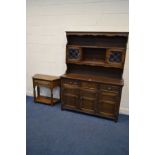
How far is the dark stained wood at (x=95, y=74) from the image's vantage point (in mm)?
3113

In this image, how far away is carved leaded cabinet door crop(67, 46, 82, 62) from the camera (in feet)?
11.3

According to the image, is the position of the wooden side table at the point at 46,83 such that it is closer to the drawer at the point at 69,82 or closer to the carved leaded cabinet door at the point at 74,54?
the drawer at the point at 69,82

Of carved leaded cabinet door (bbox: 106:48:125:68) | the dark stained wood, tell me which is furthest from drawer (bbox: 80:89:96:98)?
carved leaded cabinet door (bbox: 106:48:125:68)

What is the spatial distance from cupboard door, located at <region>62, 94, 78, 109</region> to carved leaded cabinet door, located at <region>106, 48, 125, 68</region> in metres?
1.04

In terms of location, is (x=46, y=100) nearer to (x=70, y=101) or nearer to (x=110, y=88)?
(x=70, y=101)

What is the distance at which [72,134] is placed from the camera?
2.76 metres

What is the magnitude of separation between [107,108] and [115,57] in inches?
41.0

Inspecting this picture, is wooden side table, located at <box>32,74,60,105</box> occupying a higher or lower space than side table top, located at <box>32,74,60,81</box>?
lower

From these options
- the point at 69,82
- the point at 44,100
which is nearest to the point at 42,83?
the point at 44,100

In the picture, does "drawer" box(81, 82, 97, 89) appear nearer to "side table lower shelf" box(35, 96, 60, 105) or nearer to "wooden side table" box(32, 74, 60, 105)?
"wooden side table" box(32, 74, 60, 105)

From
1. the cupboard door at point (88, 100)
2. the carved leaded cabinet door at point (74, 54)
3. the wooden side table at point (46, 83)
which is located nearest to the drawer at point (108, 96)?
the cupboard door at point (88, 100)
